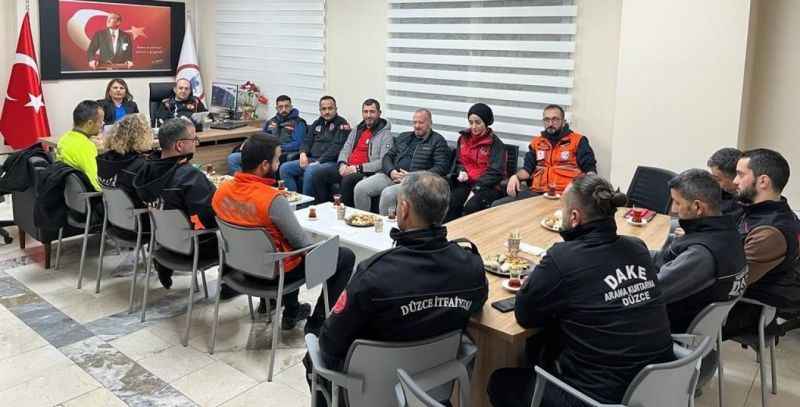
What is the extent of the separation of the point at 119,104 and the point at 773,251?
6129 millimetres

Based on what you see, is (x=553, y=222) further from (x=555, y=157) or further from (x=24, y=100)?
(x=24, y=100)

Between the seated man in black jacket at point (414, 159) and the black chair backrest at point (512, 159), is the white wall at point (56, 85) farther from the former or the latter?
the black chair backrest at point (512, 159)

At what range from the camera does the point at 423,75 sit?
6.28 m

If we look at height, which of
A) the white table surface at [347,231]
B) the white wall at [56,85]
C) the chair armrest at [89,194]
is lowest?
the white table surface at [347,231]

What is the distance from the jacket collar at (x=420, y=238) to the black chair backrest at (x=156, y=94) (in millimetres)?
6052

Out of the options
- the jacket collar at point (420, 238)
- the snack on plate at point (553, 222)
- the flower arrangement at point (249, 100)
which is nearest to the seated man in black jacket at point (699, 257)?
the jacket collar at point (420, 238)

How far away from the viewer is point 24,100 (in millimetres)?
7090

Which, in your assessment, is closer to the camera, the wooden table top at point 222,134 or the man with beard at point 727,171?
the man with beard at point 727,171

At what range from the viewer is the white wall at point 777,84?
174 inches

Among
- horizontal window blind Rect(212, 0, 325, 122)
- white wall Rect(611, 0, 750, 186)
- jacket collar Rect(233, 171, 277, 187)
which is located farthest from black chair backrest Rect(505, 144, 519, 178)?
jacket collar Rect(233, 171, 277, 187)

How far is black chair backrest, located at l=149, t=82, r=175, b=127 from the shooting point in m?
7.57

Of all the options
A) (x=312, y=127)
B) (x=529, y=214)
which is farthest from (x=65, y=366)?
(x=312, y=127)

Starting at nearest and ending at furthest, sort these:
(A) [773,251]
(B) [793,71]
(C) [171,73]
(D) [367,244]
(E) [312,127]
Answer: (A) [773,251]
(D) [367,244]
(B) [793,71]
(E) [312,127]
(C) [171,73]

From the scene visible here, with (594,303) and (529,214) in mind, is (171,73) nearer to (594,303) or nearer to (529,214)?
(529,214)
